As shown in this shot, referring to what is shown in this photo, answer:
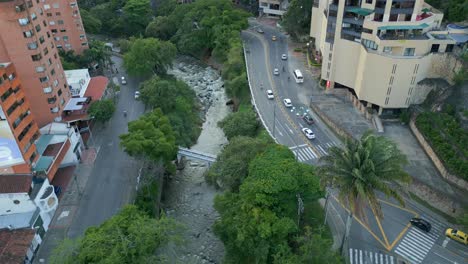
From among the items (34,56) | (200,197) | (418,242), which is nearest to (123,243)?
(200,197)

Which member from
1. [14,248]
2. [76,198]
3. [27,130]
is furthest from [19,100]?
[14,248]

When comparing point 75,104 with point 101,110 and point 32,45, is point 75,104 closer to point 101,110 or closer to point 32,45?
point 101,110

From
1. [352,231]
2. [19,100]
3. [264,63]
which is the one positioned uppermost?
[19,100]

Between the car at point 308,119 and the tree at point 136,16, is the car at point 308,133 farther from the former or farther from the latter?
the tree at point 136,16

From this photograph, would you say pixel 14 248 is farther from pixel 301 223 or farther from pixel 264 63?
pixel 264 63

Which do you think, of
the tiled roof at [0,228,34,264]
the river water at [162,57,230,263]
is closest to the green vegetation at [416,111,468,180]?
the river water at [162,57,230,263]

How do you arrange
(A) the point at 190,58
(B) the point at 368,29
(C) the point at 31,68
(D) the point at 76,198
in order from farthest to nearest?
1. (A) the point at 190,58
2. (B) the point at 368,29
3. (C) the point at 31,68
4. (D) the point at 76,198

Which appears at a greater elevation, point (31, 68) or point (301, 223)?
point (31, 68)
